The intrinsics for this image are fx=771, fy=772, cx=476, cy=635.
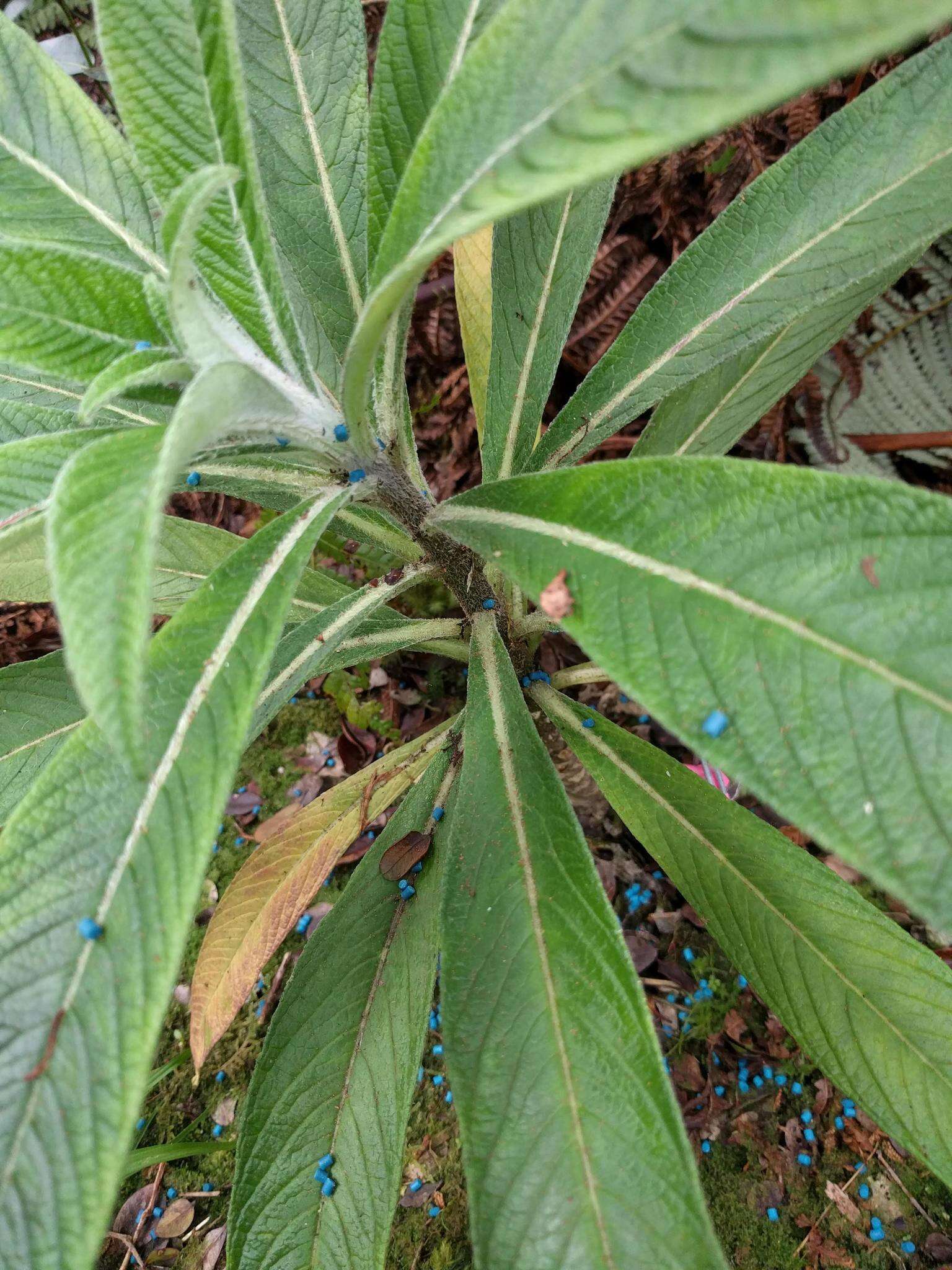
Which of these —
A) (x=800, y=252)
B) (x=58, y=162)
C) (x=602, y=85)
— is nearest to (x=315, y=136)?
(x=58, y=162)

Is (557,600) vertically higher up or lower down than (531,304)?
lower down

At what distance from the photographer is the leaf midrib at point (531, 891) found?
2.73 feet

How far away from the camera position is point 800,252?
1.12m

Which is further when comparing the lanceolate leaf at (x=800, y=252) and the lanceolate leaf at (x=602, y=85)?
the lanceolate leaf at (x=800, y=252)

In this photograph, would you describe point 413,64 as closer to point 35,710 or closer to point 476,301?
point 476,301

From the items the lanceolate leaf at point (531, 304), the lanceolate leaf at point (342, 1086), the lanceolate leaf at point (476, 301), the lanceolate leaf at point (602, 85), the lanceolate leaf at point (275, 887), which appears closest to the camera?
the lanceolate leaf at point (602, 85)

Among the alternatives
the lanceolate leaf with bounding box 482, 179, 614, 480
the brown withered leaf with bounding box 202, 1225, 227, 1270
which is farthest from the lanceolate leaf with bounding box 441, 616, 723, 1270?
the brown withered leaf with bounding box 202, 1225, 227, 1270

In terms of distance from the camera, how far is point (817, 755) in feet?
2.18

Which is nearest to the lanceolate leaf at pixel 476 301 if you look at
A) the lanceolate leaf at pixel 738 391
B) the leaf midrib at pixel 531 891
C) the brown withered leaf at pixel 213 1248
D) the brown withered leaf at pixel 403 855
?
the lanceolate leaf at pixel 738 391

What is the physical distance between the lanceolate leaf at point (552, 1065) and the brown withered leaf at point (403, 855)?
0.24 m

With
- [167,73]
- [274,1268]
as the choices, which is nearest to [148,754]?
[167,73]

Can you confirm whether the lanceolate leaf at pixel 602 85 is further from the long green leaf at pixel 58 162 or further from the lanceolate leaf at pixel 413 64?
the long green leaf at pixel 58 162

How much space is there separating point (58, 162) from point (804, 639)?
3.45 ft

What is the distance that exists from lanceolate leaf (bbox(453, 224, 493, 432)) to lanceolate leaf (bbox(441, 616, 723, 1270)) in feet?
2.89
